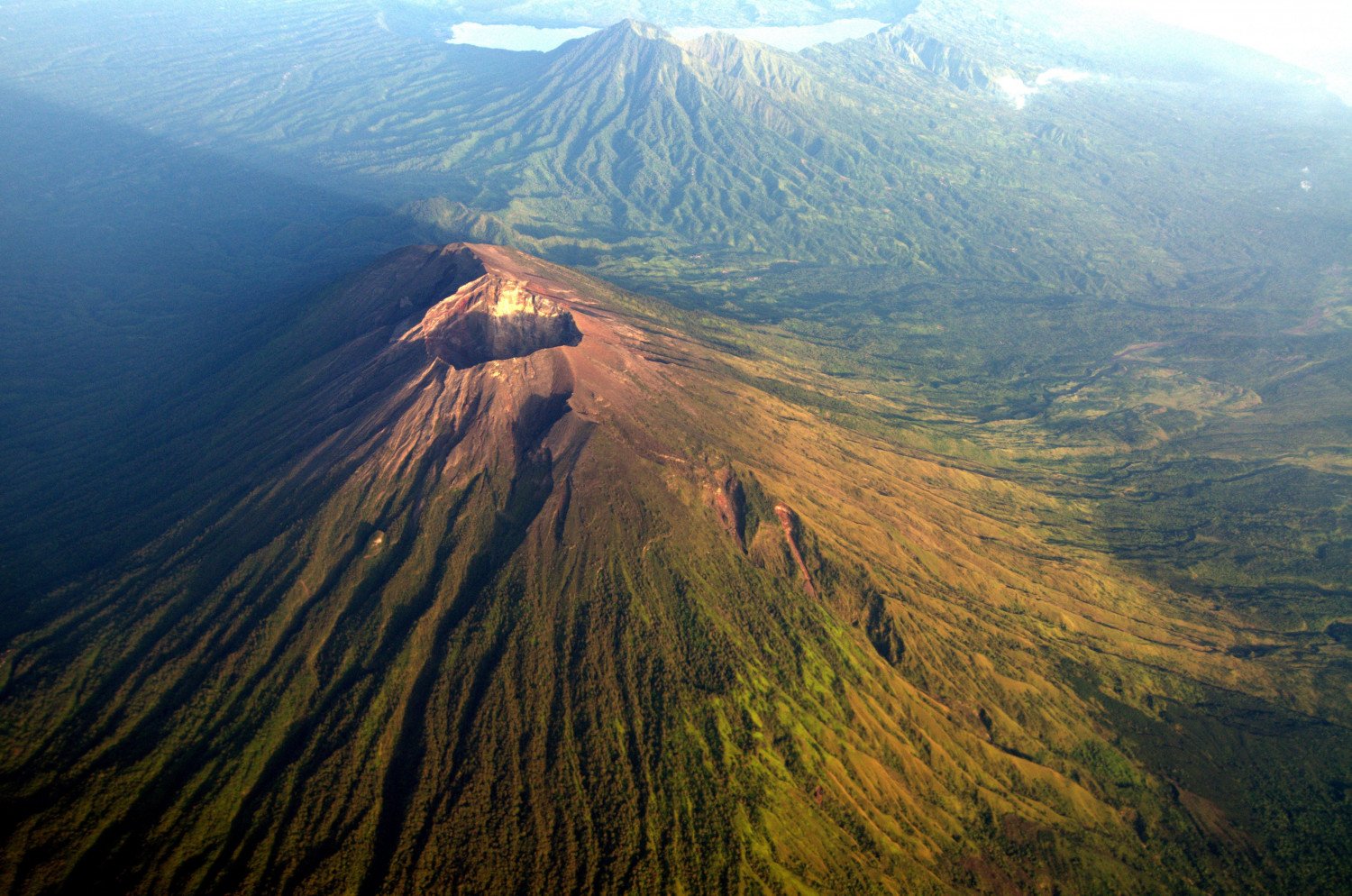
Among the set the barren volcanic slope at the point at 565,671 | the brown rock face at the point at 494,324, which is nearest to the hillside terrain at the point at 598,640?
the barren volcanic slope at the point at 565,671

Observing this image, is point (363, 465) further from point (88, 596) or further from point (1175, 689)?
point (1175, 689)

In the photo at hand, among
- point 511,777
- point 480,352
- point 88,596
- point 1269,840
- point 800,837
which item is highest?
point 480,352

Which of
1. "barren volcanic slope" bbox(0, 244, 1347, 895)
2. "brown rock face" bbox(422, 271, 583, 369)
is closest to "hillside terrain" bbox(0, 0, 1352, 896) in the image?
"barren volcanic slope" bbox(0, 244, 1347, 895)

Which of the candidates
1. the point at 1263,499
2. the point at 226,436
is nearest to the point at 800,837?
the point at 226,436

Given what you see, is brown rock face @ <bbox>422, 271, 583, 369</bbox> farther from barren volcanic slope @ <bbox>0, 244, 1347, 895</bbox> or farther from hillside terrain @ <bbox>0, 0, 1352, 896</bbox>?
hillside terrain @ <bbox>0, 0, 1352, 896</bbox>

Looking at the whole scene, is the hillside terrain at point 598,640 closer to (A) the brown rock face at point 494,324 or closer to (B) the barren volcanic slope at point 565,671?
(B) the barren volcanic slope at point 565,671

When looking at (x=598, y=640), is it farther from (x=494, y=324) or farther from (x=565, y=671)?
(x=494, y=324)

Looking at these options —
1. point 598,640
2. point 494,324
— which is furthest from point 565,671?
point 494,324
